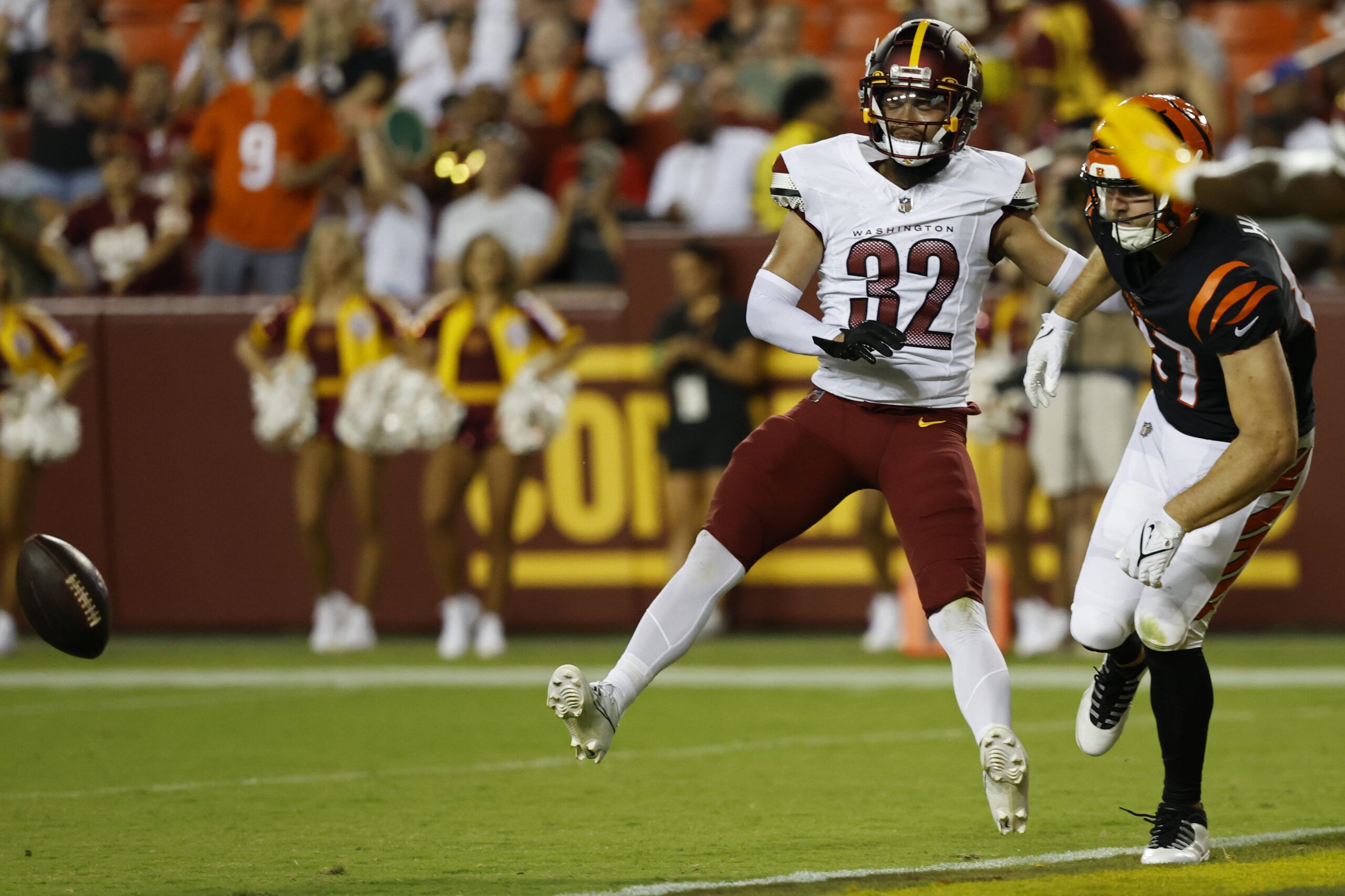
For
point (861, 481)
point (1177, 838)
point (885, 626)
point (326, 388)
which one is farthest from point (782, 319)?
point (326, 388)

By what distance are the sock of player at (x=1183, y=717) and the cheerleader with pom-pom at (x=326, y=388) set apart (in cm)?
619

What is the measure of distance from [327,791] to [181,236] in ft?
21.5

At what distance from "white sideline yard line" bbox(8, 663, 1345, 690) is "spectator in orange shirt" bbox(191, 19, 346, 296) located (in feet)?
9.49

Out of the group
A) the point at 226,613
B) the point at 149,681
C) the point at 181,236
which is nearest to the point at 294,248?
the point at 181,236

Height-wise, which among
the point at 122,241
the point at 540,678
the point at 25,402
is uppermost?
the point at 122,241

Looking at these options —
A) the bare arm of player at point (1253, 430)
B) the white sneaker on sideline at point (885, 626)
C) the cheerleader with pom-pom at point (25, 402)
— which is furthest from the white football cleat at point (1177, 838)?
the cheerleader with pom-pom at point (25, 402)

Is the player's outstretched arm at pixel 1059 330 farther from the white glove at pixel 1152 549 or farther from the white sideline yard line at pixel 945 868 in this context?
the white sideline yard line at pixel 945 868

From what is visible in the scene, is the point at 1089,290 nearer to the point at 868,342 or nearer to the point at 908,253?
the point at 908,253

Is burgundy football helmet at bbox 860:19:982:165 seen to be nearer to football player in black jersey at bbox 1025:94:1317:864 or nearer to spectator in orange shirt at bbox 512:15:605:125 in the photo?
football player in black jersey at bbox 1025:94:1317:864

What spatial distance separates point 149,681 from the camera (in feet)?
30.6

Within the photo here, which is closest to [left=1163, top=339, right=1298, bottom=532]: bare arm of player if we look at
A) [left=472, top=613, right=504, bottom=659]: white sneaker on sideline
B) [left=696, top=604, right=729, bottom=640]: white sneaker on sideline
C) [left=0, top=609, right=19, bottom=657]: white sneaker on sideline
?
[left=472, top=613, right=504, bottom=659]: white sneaker on sideline

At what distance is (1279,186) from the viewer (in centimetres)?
375

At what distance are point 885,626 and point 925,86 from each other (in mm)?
5431

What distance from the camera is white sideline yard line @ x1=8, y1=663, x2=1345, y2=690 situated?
8.55 m
